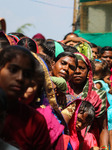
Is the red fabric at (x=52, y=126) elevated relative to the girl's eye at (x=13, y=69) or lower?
lower

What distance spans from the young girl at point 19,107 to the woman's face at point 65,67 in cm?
156

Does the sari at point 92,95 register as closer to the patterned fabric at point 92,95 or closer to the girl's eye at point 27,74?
the patterned fabric at point 92,95

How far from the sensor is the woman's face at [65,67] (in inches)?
140

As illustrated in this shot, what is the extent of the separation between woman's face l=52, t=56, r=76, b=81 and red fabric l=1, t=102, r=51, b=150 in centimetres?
159

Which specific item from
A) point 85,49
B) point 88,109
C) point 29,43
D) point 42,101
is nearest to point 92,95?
point 88,109

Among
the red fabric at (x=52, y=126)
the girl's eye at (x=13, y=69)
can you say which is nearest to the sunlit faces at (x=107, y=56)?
the red fabric at (x=52, y=126)

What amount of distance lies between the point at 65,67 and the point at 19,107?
1.80 meters

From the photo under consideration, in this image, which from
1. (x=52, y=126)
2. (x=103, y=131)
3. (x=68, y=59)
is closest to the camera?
(x=52, y=126)

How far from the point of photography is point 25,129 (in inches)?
74.8

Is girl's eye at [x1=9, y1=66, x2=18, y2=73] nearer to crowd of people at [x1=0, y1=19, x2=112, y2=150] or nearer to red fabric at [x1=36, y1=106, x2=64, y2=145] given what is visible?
crowd of people at [x1=0, y1=19, x2=112, y2=150]

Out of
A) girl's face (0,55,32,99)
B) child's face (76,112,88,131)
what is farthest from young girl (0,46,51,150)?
child's face (76,112,88,131)

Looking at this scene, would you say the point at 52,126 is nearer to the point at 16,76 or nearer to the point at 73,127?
the point at 16,76

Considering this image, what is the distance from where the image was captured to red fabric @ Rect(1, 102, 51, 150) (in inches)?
71.8

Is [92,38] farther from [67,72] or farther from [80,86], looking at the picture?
[67,72]
